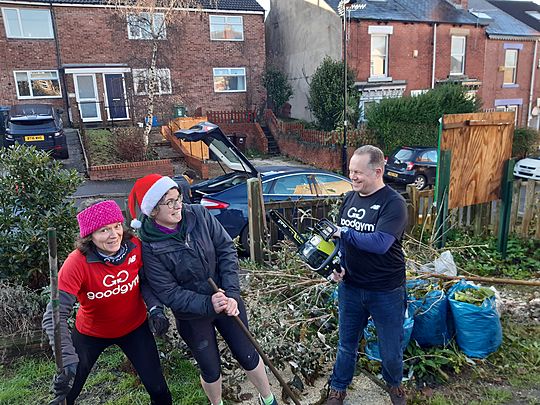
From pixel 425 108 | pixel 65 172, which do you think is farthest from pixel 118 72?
pixel 65 172

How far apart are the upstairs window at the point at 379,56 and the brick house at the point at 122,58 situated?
5818mm

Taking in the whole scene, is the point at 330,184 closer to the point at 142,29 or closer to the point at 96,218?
the point at 96,218

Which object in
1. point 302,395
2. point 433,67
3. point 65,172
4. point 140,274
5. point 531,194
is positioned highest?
point 433,67

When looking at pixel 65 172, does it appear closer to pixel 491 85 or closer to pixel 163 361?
pixel 163 361

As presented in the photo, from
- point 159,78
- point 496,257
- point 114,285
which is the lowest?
point 496,257

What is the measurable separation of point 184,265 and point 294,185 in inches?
170

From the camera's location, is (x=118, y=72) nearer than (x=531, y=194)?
No

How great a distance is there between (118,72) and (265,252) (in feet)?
53.6

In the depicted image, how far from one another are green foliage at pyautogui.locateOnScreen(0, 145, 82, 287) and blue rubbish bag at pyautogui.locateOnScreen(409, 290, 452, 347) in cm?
323

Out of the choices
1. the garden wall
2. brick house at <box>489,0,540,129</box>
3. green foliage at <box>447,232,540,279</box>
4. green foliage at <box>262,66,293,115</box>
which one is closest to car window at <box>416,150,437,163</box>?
the garden wall

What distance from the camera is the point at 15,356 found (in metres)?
3.71

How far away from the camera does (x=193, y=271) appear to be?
2.58 meters

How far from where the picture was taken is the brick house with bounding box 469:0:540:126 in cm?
2170

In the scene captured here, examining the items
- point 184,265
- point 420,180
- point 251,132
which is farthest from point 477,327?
point 251,132
